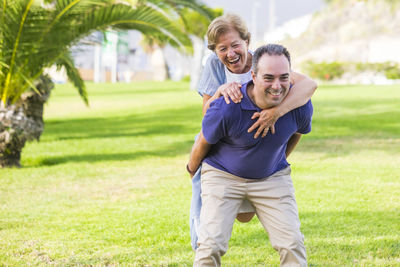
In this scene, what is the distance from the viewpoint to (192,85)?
35594mm

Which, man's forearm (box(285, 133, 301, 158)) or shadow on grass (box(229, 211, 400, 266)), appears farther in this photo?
shadow on grass (box(229, 211, 400, 266))

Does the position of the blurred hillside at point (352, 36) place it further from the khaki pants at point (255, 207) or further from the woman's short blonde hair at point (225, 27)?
the khaki pants at point (255, 207)

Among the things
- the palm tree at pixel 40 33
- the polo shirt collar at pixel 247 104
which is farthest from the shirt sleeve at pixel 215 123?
the palm tree at pixel 40 33

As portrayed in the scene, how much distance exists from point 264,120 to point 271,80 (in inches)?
8.7

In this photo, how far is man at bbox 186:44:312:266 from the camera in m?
3.32

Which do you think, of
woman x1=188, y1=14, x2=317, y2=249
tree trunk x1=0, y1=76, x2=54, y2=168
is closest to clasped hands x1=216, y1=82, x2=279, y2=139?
woman x1=188, y1=14, x2=317, y2=249

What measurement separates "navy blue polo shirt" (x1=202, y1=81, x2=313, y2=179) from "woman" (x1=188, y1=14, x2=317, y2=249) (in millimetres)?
51

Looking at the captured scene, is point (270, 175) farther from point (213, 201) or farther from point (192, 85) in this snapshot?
point (192, 85)

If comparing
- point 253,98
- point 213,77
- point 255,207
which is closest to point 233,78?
point 213,77

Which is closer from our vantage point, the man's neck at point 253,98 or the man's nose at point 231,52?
the man's neck at point 253,98

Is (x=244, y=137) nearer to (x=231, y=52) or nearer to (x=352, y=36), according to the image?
(x=231, y=52)

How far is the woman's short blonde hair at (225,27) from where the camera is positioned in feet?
12.1

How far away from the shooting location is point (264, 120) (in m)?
3.30

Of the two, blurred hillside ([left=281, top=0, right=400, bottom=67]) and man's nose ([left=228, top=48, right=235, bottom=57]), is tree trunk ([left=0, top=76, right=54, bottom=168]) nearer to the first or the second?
man's nose ([left=228, top=48, right=235, bottom=57])
